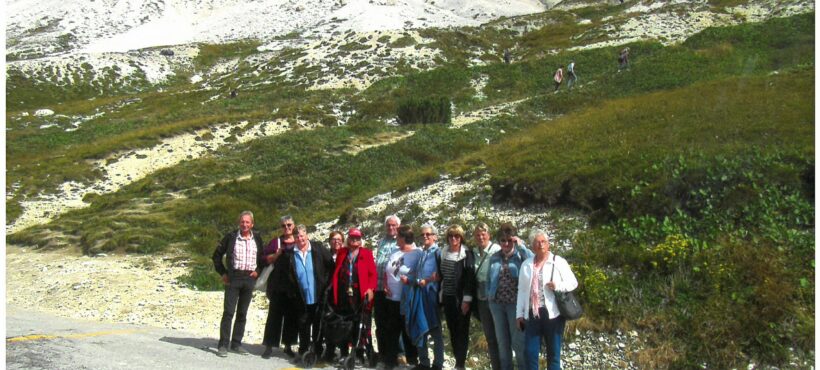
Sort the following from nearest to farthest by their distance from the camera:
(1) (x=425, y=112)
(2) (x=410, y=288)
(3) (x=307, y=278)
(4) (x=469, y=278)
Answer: (4) (x=469, y=278) < (2) (x=410, y=288) < (3) (x=307, y=278) < (1) (x=425, y=112)

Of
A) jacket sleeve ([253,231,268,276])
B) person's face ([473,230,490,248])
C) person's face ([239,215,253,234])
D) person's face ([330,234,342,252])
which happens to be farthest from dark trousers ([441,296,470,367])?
person's face ([239,215,253,234])

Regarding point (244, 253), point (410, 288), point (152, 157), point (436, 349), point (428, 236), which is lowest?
point (152, 157)

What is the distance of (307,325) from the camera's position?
9406 millimetres

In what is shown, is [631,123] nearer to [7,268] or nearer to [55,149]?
[7,268]

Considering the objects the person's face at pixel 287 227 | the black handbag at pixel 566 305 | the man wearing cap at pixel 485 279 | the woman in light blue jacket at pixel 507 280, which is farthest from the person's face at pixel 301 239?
the black handbag at pixel 566 305

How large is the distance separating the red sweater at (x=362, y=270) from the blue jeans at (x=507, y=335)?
176cm

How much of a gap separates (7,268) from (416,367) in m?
15.5

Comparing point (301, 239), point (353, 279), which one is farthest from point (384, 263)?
point (301, 239)

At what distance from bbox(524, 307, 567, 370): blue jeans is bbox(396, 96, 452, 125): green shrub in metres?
29.6

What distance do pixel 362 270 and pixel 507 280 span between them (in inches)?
81.2

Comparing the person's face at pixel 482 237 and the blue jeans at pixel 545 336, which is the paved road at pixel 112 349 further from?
the blue jeans at pixel 545 336

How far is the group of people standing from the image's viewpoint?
7820 millimetres

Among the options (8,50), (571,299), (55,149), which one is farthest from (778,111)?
(8,50)

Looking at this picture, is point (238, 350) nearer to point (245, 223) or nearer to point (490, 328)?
point (245, 223)
